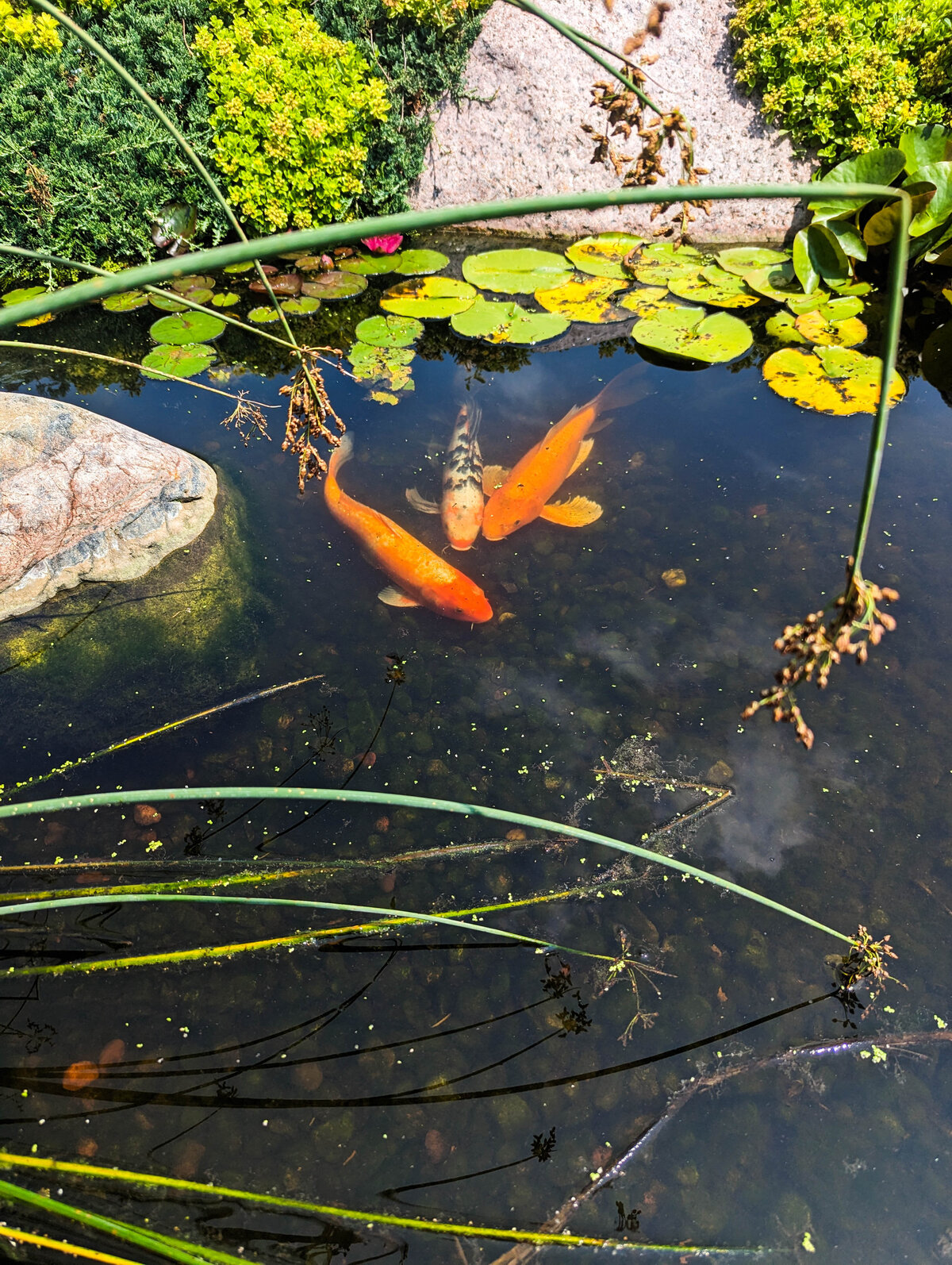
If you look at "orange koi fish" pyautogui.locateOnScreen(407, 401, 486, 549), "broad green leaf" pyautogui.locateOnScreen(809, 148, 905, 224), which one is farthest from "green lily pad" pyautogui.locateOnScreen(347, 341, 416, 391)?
"broad green leaf" pyautogui.locateOnScreen(809, 148, 905, 224)

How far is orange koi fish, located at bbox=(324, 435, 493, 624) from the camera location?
3.93m

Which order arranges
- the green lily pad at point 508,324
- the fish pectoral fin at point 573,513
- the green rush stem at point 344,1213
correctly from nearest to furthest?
the green rush stem at point 344,1213
the fish pectoral fin at point 573,513
the green lily pad at point 508,324

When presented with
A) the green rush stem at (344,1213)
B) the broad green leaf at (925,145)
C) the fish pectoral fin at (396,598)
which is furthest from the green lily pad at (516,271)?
the green rush stem at (344,1213)

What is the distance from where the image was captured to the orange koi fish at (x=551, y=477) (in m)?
4.46

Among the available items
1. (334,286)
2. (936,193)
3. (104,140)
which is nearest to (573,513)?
(334,286)

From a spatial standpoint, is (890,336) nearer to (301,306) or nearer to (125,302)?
(301,306)

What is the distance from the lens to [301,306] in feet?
20.7

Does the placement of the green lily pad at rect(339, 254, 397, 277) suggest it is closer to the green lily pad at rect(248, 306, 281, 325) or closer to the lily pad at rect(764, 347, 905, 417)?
the green lily pad at rect(248, 306, 281, 325)

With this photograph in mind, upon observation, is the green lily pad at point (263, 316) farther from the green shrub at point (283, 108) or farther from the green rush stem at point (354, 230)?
the green rush stem at point (354, 230)

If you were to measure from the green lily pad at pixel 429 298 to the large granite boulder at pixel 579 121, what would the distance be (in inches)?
55.0

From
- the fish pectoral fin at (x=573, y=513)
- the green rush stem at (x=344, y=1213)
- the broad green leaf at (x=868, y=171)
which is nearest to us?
the green rush stem at (x=344, y=1213)

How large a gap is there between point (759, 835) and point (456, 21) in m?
7.55

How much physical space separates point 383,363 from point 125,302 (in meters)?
2.62

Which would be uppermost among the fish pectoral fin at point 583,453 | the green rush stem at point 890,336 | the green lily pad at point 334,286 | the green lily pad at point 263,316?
the green rush stem at point 890,336
